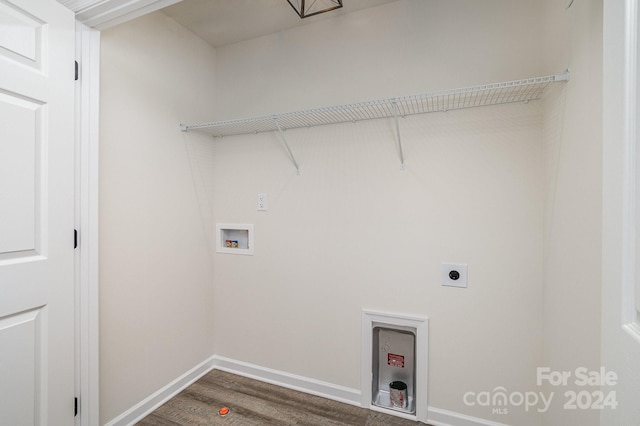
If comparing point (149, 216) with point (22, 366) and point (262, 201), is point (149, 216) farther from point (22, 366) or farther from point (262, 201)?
point (22, 366)

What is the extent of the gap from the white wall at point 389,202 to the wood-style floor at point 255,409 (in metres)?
0.17

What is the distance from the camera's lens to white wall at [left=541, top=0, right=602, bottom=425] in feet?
3.57

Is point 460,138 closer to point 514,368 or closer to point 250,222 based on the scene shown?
point 514,368

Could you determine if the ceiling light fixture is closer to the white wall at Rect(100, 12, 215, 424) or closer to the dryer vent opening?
the white wall at Rect(100, 12, 215, 424)

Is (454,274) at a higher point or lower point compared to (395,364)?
higher

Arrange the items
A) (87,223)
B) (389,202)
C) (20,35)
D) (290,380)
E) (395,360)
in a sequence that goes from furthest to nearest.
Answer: (290,380), (395,360), (389,202), (87,223), (20,35)

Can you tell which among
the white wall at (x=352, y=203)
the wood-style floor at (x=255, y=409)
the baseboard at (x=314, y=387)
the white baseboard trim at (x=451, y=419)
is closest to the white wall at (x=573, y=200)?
the white wall at (x=352, y=203)

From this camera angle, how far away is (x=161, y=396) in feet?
6.51

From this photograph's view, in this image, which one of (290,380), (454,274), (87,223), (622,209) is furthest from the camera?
(290,380)

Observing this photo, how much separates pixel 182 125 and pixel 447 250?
2034 millimetres

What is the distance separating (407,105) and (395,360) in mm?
1704

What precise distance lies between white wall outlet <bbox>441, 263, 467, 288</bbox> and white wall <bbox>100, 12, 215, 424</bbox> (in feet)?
5.94

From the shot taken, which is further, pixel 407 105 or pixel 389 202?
pixel 389 202

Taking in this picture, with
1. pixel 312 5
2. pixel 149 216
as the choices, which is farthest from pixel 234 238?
pixel 312 5
